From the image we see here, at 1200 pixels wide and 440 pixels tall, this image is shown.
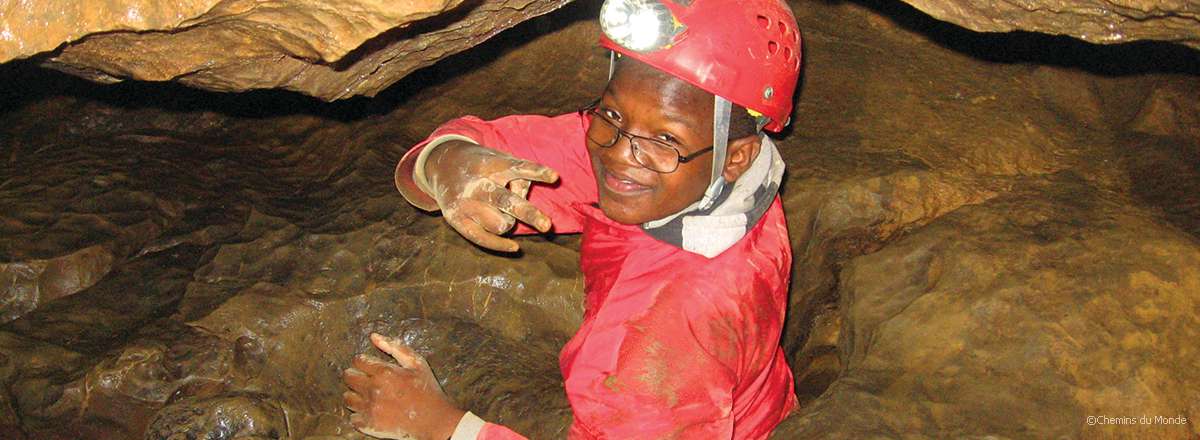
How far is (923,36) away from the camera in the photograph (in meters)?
3.66

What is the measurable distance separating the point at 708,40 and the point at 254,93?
2.35 m

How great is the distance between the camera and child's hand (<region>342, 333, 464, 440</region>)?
254 cm

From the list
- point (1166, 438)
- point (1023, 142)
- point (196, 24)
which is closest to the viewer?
point (196, 24)

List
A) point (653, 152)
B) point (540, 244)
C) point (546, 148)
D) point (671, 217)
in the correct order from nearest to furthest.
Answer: point (653, 152)
point (671, 217)
point (546, 148)
point (540, 244)

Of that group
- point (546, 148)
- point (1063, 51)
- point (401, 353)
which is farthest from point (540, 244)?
point (1063, 51)

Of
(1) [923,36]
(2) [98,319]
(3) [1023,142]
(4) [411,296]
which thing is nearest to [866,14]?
(1) [923,36]

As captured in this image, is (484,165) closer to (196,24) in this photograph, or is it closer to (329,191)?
(196,24)

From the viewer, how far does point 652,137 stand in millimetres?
2205

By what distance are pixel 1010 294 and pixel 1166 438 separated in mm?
538

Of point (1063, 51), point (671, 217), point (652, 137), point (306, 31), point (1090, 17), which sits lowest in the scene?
point (1063, 51)

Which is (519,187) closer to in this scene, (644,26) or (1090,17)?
(644,26)

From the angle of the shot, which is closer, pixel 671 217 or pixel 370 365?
pixel 671 217

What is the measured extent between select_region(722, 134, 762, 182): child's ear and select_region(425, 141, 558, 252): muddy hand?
474 millimetres

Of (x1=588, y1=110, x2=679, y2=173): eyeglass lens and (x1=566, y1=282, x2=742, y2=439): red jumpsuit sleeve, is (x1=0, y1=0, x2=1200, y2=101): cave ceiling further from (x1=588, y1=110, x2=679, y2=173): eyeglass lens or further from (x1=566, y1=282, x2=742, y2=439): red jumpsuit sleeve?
(x1=566, y1=282, x2=742, y2=439): red jumpsuit sleeve
